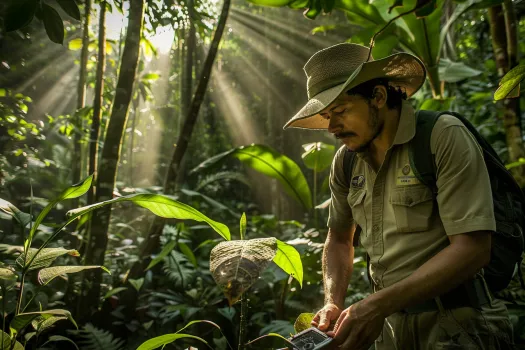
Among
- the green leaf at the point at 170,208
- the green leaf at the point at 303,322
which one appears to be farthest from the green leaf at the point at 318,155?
the green leaf at the point at 170,208

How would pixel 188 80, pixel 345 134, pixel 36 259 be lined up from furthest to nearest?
pixel 188 80
pixel 345 134
pixel 36 259

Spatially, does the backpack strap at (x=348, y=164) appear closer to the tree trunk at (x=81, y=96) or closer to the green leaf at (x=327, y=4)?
the green leaf at (x=327, y=4)

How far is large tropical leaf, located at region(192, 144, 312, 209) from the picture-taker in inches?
130

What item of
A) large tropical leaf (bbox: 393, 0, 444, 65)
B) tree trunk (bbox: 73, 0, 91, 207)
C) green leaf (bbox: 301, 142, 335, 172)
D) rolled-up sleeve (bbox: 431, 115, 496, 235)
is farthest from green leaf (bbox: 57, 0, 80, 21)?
large tropical leaf (bbox: 393, 0, 444, 65)

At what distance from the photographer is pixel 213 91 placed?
1304 cm

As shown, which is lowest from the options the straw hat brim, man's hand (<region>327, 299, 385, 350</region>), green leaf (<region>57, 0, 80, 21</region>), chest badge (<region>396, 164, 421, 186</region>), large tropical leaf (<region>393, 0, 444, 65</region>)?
man's hand (<region>327, 299, 385, 350</region>)

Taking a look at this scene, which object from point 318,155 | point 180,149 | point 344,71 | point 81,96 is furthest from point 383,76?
point 81,96

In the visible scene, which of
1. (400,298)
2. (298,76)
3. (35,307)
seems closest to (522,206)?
(400,298)

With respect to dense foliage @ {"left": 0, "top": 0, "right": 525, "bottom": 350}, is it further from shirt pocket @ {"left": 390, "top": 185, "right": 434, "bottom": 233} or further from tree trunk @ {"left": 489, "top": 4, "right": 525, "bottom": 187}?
shirt pocket @ {"left": 390, "top": 185, "right": 434, "bottom": 233}

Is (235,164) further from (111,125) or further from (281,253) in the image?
(281,253)

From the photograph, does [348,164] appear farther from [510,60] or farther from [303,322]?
[510,60]

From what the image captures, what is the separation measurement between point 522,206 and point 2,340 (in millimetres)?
1784

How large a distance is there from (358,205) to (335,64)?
0.64 meters

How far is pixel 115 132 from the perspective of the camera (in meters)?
2.62
